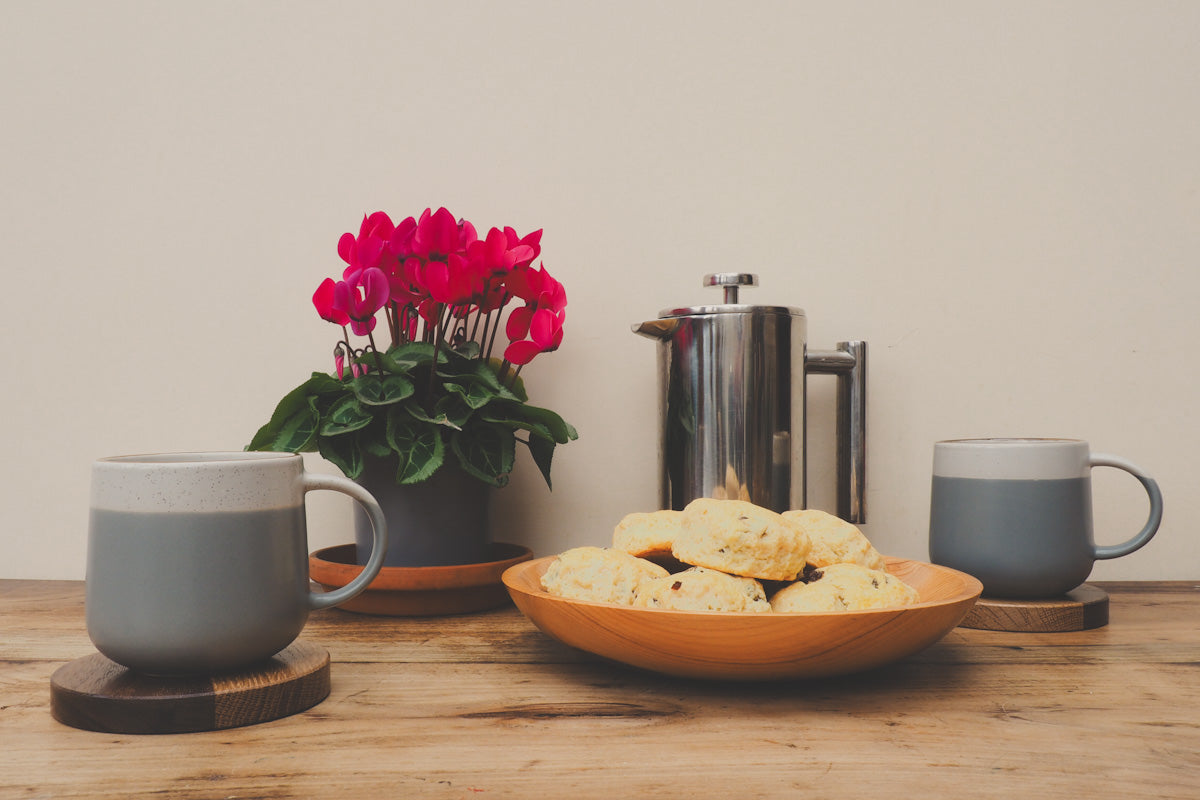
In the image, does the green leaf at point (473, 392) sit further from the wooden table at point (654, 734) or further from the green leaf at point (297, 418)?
the wooden table at point (654, 734)

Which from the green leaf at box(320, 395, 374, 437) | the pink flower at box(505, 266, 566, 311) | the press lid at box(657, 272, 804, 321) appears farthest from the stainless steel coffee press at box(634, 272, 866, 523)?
the green leaf at box(320, 395, 374, 437)

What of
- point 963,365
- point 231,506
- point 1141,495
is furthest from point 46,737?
point 1141,495

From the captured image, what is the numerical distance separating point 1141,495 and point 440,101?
3.46 ft

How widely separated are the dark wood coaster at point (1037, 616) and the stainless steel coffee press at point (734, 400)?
221 mm

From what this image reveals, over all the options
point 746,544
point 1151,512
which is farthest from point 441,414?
point 1151,512

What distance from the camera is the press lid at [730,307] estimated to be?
0.92 metres

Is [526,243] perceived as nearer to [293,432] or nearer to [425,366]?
[425,366]

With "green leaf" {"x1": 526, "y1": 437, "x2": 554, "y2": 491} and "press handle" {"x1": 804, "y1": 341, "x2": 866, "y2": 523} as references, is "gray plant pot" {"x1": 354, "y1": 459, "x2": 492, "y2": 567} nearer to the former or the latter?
"green leaf" {"x1": 526, "y1": 437, "x2": 554, "y2": 491}

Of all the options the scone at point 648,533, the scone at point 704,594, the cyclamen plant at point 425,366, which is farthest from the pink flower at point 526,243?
the scone at point 704,594

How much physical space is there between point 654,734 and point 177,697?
12.6 inches

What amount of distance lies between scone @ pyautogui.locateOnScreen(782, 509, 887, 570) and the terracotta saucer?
339 millimetres

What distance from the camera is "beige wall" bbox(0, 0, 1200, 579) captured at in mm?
1070

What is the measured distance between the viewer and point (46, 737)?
545 millimetres

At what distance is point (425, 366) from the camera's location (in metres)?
0.91
